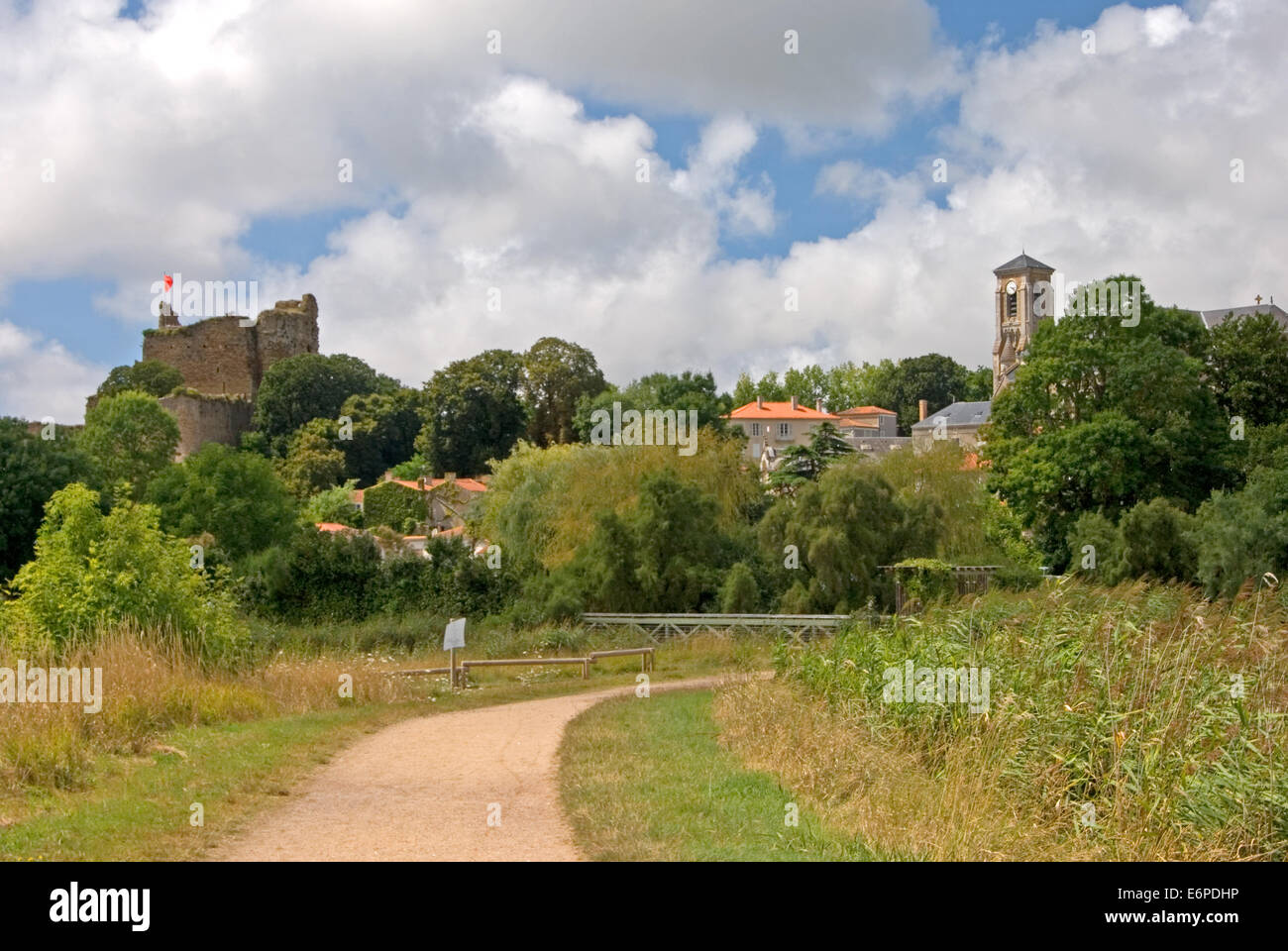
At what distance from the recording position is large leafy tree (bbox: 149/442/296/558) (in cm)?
5300

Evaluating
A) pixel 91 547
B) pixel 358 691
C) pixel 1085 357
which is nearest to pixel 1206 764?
pixel 358 691

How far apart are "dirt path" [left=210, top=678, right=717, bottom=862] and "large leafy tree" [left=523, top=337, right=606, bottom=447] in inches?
2355

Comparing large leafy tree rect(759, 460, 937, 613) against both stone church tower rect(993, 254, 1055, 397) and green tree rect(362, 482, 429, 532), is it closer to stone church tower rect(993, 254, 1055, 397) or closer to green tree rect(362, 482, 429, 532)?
green tree rect(362, 482, 429, 532)

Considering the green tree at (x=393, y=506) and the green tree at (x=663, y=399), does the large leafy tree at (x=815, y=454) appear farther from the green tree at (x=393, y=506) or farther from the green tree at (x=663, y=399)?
the green tree at (x=393, y=506)

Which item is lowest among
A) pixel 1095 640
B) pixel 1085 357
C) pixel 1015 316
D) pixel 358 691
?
pixel 358 691

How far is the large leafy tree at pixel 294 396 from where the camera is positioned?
93.5 m

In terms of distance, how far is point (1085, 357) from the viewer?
45000mm

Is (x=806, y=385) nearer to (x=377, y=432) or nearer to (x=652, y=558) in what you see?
(x=377, y=432)

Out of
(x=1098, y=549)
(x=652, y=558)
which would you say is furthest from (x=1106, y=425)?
(x=652, y=558)

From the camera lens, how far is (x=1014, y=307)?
115m

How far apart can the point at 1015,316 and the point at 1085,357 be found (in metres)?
71.7

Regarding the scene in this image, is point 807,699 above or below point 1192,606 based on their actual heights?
below
